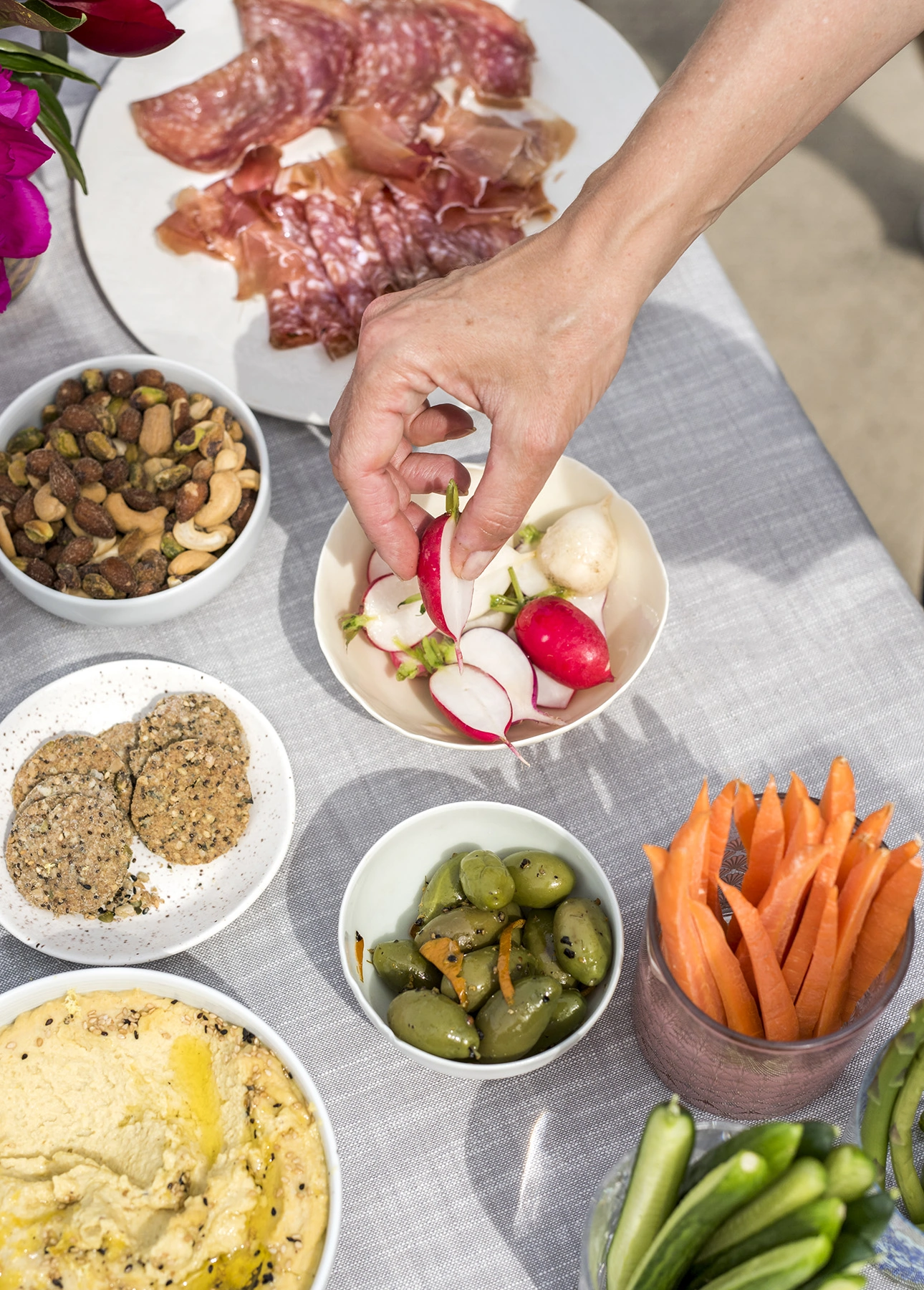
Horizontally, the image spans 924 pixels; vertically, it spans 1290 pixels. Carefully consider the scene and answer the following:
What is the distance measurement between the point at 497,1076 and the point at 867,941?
0.26 meters

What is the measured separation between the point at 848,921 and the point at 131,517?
2.28 feet

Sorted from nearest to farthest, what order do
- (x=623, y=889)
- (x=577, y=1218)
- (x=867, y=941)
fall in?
(x=867, y=941)
(x=577, y=1218)
(x=623, y=889)

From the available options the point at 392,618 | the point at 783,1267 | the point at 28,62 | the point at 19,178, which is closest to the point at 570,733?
the point at 392,618

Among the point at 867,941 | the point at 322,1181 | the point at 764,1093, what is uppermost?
the point at 867,941

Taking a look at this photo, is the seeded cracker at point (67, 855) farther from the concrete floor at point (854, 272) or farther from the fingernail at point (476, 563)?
the concrete floor at point (854, 272)

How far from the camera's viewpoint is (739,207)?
7.98ft

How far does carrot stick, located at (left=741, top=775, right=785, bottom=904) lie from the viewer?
2.17 ft

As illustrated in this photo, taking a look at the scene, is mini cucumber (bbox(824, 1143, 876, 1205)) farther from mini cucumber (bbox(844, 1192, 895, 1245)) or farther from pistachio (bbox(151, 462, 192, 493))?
pistachio (bbox(151, 462, 192, 493))

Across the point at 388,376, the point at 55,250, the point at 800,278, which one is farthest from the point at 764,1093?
the point at 800,278

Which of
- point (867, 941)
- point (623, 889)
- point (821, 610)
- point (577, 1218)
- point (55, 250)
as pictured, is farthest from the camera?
point (55, 250)

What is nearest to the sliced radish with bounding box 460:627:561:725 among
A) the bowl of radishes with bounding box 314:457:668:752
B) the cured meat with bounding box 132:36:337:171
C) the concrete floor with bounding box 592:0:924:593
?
the bowl of radishes with bounding box 314:457:668:752

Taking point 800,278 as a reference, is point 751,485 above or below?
above

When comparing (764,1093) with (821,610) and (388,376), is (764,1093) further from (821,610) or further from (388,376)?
(388,376)

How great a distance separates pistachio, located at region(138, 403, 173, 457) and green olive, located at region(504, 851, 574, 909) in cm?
53
